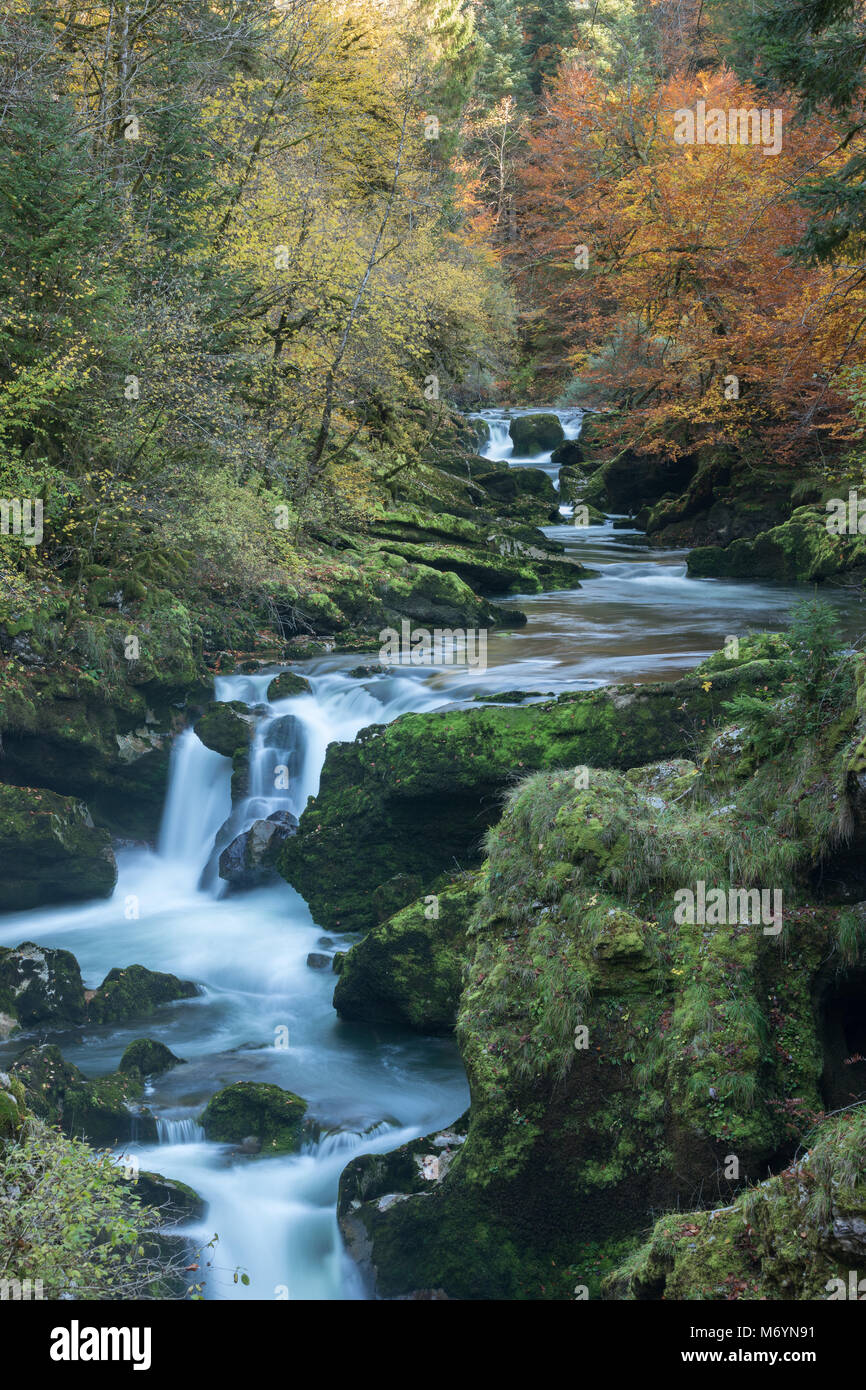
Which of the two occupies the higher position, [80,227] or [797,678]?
[80,227]

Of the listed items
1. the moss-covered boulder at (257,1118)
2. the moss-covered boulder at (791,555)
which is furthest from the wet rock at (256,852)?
the moss-covered boulder at (791,555)

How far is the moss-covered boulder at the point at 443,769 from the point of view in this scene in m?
9.31

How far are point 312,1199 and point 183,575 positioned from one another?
34.7 ft

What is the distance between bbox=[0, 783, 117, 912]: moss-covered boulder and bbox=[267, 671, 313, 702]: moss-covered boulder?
2.98 m

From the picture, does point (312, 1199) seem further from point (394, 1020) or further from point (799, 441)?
point (799, 441)

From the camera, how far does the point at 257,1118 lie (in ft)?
25.6

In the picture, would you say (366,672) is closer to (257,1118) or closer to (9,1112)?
(257,1118)

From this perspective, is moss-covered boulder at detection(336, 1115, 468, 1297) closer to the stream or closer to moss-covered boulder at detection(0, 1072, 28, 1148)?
the stream

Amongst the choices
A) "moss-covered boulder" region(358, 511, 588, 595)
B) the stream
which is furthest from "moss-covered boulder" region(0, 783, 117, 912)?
"moss-covered boulder" region(358, 511, 588, 595)

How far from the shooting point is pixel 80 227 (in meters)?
12.2

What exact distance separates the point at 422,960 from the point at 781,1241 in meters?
4.47

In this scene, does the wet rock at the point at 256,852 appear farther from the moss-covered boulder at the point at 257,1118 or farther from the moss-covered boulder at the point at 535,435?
the moss-covered boulder at the point at 535,435

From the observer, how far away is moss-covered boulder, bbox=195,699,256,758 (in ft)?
43.0
